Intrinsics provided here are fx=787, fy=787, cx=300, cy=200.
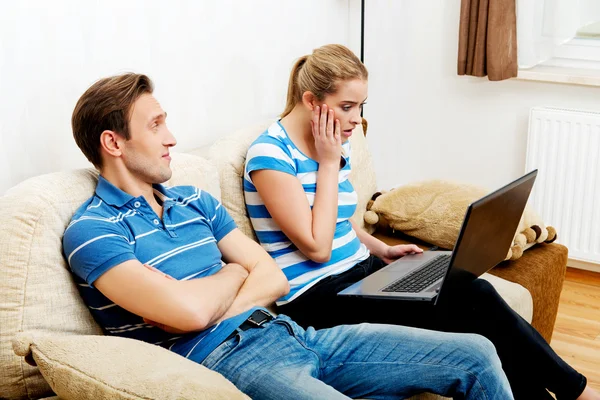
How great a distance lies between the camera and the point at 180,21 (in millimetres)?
2432

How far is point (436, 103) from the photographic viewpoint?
11.8 ft

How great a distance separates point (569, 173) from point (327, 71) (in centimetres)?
155

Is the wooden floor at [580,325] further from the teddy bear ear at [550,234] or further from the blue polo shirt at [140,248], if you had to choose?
the blue polo shirt at [140,248]

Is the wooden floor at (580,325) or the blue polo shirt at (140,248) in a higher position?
the blue polo shirt at (140,248)

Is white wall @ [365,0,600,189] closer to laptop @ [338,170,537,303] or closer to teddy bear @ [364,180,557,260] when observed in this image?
teddy bear @ [364,180,557,260]

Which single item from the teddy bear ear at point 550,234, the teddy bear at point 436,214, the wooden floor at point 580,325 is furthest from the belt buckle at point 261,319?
the wooden floor at point 580,325

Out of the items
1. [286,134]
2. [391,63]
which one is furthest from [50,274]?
[391,63]

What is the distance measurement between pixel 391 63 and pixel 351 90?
1499 mm

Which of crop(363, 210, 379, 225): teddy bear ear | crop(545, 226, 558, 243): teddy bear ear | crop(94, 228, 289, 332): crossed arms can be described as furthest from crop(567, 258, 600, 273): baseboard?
crop(94, 228, 289, 332): crossed arms

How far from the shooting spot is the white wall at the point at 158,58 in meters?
1.94

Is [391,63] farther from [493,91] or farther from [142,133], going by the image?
[142,133]

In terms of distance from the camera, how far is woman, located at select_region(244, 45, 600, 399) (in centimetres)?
198

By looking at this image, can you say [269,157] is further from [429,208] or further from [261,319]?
[429,208]

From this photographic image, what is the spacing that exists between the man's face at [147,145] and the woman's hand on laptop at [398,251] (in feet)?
2.82
